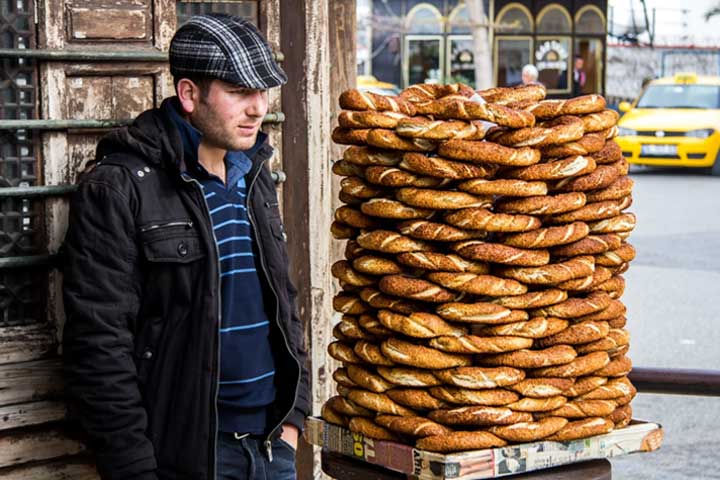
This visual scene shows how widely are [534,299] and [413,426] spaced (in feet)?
1.29

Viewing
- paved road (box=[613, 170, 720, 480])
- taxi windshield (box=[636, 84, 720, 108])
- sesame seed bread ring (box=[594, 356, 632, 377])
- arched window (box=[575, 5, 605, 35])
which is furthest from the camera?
arched window (box=[575, 5, 605, 35])

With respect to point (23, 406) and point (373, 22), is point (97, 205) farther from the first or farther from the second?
point (373, 22)

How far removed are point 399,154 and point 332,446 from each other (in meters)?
0.74

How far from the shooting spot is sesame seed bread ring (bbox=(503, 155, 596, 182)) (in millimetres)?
2766

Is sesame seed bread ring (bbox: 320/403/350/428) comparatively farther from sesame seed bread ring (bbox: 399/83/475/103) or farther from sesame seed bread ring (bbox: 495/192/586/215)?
sesame seed bread ring (bbox: 399/83/475/103)

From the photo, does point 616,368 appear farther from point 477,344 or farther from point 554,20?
point 554,20

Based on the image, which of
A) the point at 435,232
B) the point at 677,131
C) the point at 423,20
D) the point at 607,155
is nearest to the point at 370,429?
the point at 435,232

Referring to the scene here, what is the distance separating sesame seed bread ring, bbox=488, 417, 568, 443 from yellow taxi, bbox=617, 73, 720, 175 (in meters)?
16.3

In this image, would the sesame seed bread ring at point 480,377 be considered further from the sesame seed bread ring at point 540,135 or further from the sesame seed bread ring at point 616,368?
the sesame seed bread ring at point 540,135

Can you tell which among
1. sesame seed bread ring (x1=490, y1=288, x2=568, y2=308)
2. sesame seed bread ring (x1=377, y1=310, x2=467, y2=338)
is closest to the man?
sesame seed bread ring (x1=377, y1=310, x2=467, y2=338)

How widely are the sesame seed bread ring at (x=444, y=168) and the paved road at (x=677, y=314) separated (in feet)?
12.0

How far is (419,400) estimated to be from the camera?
9.07 ft

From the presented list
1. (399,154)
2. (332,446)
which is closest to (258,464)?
(332,446)

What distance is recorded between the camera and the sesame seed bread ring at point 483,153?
2.71 metres
